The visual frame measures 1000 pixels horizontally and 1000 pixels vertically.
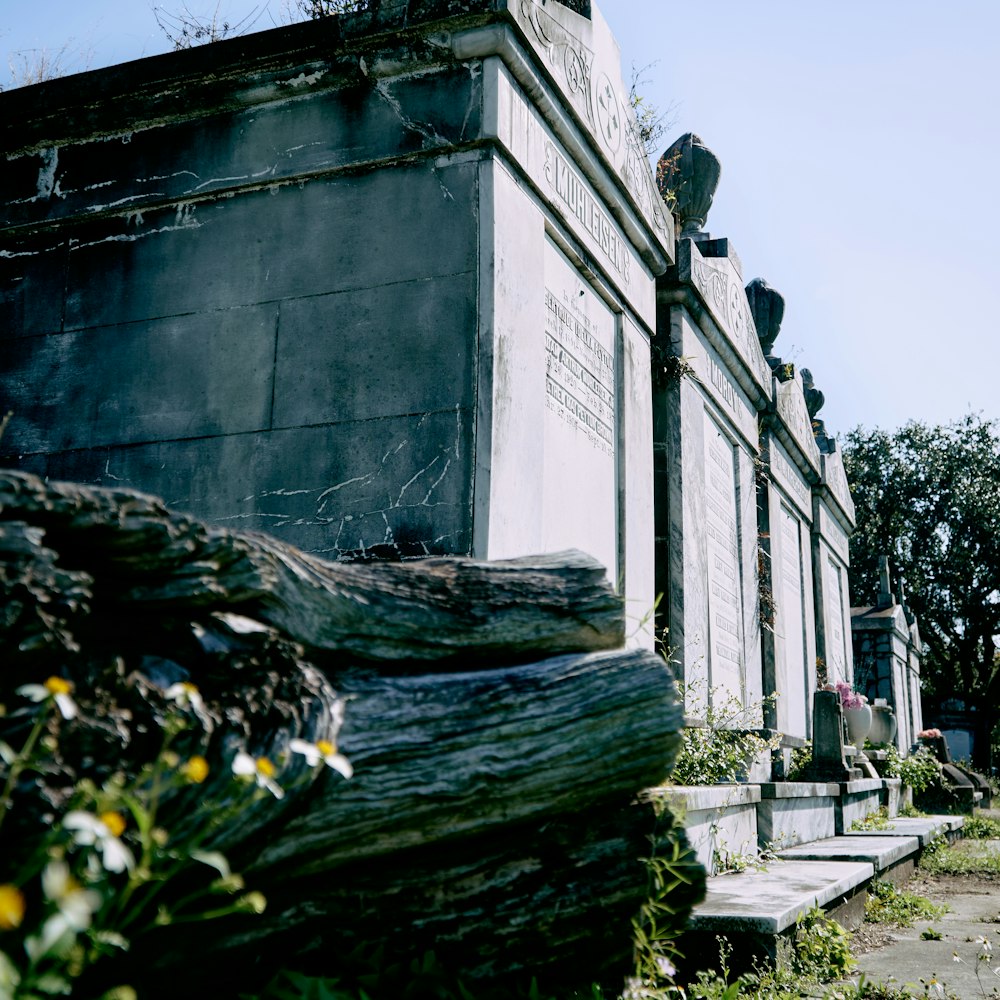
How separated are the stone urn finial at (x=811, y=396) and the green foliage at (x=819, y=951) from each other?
8.47m

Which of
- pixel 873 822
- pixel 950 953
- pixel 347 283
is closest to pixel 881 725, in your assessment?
pixel 873 822

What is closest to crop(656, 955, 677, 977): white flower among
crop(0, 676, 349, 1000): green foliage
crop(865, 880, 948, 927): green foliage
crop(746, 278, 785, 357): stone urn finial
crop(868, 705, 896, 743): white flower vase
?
crop(0, 676, 349, 1000): green foliage

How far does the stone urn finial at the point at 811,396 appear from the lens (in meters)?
11.8

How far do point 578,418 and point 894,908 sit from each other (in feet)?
9.74

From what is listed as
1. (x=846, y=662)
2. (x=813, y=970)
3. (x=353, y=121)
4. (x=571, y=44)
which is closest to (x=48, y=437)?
(x=353, y=121)

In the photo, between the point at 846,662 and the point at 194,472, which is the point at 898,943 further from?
the point at 846,662

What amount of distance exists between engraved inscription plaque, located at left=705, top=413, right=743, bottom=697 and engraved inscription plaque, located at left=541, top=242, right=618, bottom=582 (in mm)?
1798

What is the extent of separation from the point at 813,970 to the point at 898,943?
112cm

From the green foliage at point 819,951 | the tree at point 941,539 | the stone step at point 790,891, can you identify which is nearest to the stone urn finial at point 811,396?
the stone step at point 790,891

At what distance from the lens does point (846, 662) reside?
1233cm

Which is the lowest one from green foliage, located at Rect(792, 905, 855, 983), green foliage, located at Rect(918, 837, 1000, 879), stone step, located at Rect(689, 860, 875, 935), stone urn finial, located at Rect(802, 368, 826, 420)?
green foliage, located at Rect(918, 837, 1000, 879)

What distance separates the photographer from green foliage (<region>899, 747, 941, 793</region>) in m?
11.2

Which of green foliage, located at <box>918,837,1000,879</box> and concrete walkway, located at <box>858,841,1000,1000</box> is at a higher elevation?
concrete walkway, located at <box>858,841,1000,1000</box>

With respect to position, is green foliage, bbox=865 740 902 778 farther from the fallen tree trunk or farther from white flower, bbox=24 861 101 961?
white flower, bbox=24 861 101 961
